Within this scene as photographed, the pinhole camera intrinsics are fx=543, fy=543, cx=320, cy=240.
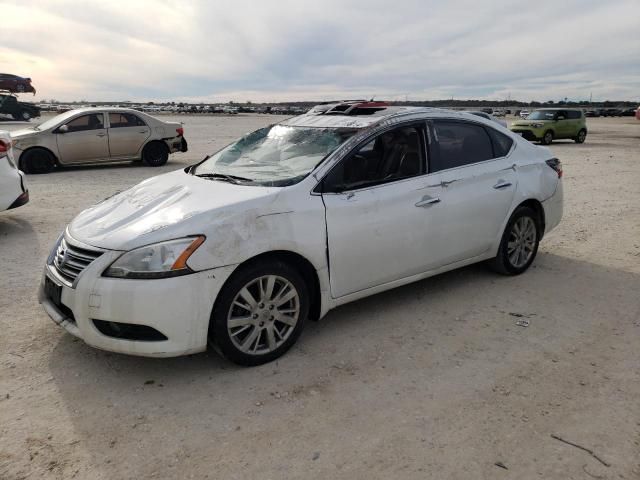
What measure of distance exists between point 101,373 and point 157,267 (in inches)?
34.1

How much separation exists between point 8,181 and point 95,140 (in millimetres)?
6363

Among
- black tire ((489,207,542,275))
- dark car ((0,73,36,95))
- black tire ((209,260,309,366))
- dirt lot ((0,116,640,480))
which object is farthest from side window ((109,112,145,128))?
dark car ((0,73,36,95))

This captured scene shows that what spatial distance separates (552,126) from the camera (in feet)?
75.8

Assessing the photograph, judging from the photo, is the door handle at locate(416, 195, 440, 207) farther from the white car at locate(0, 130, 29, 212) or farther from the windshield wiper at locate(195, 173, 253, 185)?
the white car at locate(0, 130, 29, 212)

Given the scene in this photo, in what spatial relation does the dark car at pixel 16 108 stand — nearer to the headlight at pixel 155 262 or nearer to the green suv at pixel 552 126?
the green suv at pixel 552 126

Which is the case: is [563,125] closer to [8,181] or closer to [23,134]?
[23,134]

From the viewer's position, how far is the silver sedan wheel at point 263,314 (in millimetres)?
3393

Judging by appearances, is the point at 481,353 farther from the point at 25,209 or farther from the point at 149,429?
the point at 25,209

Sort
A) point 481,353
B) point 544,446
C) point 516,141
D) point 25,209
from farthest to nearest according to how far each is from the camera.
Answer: point 25,209 < point 516,141 < point 481,353 < point 544,446

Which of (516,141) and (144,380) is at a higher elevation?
(516,141)

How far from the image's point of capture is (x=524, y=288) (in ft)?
16.2

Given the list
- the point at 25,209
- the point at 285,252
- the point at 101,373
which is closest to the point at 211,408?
the point at 101,373

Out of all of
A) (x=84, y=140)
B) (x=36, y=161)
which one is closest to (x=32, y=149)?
(x=36, y=161)

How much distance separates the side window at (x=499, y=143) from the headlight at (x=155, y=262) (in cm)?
315
